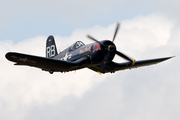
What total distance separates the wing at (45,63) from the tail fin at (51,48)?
587cm

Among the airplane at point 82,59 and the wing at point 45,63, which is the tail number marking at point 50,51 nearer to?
the airplane at point 82,59

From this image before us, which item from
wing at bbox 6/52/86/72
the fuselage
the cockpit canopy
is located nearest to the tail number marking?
the fuselage

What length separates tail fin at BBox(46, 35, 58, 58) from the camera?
3419 centimetres

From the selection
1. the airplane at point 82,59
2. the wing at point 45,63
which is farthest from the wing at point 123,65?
the wing at point 45,63

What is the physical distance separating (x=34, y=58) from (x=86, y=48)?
4254 millimetres

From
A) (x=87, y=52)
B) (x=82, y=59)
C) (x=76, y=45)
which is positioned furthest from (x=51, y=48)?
(x=87, y=52)

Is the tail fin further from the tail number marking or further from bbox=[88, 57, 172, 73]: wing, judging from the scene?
bbox=[88, 57, 172, 73]: wing

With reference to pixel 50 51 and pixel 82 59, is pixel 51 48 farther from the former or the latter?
pixel 82 59

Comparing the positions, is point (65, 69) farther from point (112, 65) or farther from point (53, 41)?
point (53, 41)

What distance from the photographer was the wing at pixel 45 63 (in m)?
25.5

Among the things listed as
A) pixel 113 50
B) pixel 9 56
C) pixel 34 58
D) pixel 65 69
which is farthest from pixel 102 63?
pixel 9 56

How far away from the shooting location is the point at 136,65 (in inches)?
1201

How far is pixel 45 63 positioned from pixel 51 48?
7872 mm

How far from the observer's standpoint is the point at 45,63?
27.0 m
